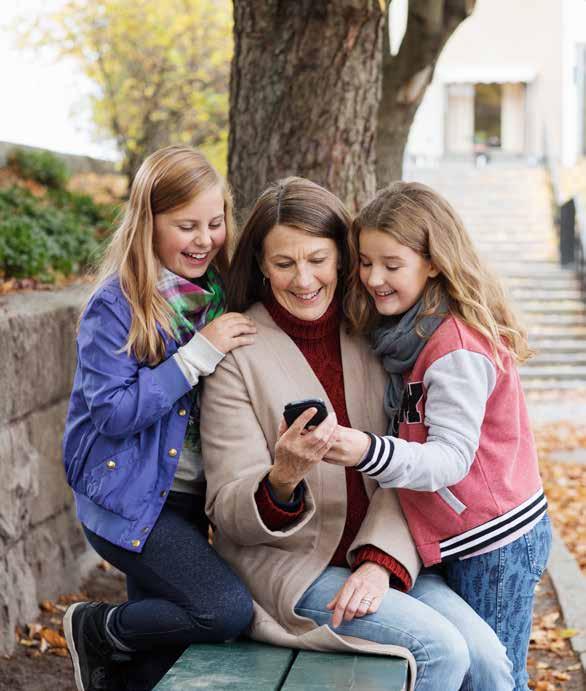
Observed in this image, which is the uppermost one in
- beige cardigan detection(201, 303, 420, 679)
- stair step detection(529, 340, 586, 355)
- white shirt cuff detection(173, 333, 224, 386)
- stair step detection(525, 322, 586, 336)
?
white shirt cuff detection(173, 333, 224, 386)

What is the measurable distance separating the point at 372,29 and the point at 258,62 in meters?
0.56

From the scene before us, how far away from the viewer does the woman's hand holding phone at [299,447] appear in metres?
2.55

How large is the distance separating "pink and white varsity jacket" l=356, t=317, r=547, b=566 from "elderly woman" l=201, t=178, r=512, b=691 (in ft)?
0.42

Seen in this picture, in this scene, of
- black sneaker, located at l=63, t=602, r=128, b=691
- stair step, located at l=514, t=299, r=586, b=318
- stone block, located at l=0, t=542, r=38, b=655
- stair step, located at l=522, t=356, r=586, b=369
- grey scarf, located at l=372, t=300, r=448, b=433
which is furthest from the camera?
stair step, located at l=514, t=299, r=586, b=318

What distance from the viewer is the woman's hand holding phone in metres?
2.55

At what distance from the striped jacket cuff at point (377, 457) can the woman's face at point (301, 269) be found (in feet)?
1.86

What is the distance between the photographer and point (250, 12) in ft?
15.0

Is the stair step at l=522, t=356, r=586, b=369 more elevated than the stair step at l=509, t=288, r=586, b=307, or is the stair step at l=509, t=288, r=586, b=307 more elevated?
the stair step at l=509, t=288, r=586, b=307

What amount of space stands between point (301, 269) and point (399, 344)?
38cm

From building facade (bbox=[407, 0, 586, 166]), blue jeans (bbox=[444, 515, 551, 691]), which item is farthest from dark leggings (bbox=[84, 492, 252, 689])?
building facade (bbox=[407, 0, 586, 166])

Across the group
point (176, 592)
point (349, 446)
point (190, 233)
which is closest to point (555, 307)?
point (190, 233)

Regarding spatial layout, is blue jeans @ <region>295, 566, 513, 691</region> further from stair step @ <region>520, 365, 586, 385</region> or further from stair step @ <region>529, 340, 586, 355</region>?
stair step @ <region>529, 340, 586, 355</region>

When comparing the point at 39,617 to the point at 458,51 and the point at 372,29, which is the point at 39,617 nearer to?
the point at 372,29

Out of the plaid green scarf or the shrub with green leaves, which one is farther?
the shrub with green leaves
